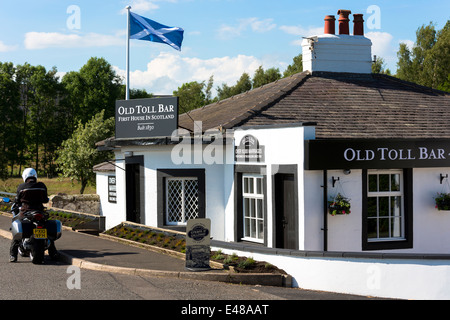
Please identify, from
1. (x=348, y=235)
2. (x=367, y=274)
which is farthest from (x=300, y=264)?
(x=348, y=235)

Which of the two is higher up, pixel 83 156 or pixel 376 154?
pixel 83 156

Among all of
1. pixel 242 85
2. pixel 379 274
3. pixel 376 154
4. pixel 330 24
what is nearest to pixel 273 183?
pixel 376 154

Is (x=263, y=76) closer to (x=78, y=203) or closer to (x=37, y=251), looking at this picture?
(x=78, y=203)

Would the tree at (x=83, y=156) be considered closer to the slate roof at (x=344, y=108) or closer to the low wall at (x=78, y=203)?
the low wall at (x=78, y=203)

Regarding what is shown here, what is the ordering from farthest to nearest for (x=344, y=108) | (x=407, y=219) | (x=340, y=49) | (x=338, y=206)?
(x=340, y=49)
(x=344, y=108)
(x=407, y=219)
(x=338, y=206)

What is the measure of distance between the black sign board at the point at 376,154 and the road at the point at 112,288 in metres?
3.08

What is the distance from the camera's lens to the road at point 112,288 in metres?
8.88

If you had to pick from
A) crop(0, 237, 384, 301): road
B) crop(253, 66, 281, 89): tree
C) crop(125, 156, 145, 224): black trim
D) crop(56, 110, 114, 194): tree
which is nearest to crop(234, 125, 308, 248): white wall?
crop(0, 237, 384, 301): road

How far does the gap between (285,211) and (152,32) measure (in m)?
10.1

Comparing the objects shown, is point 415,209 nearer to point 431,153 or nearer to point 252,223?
point 431,153

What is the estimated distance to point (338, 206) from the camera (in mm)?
12398

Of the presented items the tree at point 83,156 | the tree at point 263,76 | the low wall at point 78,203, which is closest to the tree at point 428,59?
the tree at point 263,76

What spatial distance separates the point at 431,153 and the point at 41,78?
188 feet

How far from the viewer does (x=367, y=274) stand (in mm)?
10750
